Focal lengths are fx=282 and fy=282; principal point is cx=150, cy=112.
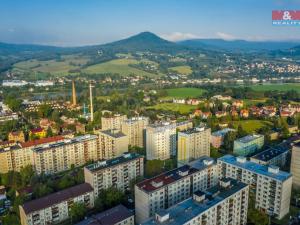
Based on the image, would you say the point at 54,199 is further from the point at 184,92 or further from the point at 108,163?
the point at 184,92

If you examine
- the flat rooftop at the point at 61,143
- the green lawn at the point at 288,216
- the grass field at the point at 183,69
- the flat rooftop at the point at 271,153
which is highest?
the grass field at the point at 183,69

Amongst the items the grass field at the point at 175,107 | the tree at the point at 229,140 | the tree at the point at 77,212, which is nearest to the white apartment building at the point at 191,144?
the tree at the point at 229,140

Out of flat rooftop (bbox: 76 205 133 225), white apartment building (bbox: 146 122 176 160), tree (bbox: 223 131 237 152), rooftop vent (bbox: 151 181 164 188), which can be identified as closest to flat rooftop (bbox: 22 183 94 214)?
flat rooftop (bbox: 76 205 133 225)

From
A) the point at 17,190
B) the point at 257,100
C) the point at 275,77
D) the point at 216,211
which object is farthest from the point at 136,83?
the point at 216,211

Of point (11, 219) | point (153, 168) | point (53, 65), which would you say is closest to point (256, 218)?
point (153, 168)

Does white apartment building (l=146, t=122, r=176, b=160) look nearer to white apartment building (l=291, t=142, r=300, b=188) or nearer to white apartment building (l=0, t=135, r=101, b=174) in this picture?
white apartment building (l=0, t=135, r=101, b=174)

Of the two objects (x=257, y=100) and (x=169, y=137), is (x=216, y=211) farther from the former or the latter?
(x=257, y=100)

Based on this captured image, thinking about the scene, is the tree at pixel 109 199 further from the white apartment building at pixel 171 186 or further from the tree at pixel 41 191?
the tree at pixel 41 191
